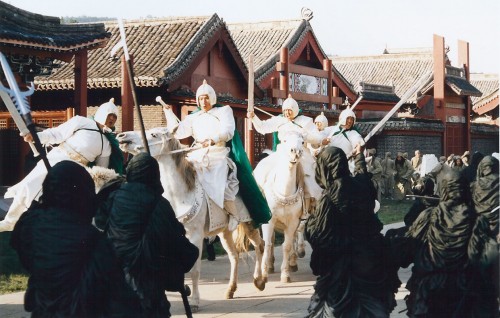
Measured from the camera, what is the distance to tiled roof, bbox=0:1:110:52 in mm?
15055

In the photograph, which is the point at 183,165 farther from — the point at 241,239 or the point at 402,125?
the point at 402,125

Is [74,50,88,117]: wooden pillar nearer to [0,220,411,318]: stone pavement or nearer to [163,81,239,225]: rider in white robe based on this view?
[0,220,411,318]: stone pavement

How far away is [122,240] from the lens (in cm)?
557

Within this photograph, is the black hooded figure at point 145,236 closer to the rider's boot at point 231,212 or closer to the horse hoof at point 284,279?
the rider's boot at point 231,212

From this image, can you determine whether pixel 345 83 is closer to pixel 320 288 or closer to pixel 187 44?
pixel 187 44

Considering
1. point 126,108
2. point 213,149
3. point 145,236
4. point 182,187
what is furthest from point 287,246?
point 126,108

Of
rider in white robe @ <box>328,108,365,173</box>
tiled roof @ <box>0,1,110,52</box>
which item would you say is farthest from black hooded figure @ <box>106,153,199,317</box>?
Result: tiled roof @ <box>0,1,110,52</box>

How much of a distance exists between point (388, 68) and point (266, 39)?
16.6 meters

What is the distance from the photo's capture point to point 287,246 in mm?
10484

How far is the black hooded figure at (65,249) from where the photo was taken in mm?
4656

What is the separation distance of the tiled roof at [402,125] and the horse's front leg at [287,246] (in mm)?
21697

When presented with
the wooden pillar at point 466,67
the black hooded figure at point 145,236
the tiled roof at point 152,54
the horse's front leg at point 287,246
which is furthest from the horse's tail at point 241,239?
the wooden pillar at point 466,67

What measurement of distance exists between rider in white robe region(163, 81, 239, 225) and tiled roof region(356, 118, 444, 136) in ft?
75.1

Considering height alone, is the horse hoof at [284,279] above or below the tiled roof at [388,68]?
below
